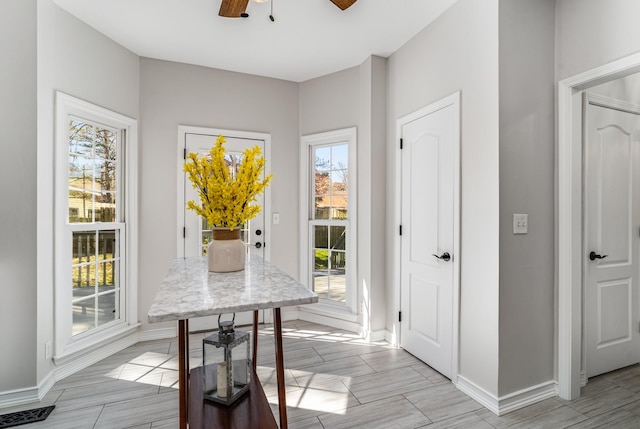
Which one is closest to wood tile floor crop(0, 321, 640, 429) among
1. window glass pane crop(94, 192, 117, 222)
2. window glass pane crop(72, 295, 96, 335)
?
window glass pane crop(72, 295, 96, 335)

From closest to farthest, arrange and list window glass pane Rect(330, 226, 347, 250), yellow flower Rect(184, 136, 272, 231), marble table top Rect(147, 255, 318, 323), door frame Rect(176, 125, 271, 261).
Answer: marble table top Rect(147, 255, 318, 323), yellow flower Rect(184, 136, 272, 231), door frame Rect(176, 125, 271, 261), window glass pane Rect(330, 226, 347, 250)

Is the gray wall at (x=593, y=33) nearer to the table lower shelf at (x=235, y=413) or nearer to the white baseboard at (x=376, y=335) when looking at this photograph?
the white baseboard at (x=376, y=335)

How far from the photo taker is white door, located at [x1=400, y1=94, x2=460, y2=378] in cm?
253

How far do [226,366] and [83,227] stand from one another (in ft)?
6.82

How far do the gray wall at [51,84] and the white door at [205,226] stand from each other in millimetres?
856

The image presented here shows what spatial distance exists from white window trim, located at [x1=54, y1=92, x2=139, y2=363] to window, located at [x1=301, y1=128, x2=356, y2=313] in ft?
5.76

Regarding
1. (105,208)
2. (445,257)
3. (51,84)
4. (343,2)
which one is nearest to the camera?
(343,2)

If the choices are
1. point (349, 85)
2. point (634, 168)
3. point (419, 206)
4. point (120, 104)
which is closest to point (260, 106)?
point (349, 85)

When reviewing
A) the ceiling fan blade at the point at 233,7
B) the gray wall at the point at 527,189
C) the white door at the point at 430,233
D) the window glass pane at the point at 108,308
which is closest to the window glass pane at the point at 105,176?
the window glass pane at the point at 108,308

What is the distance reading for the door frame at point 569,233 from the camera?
2211 mm

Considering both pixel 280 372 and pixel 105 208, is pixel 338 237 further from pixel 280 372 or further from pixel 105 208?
pixel 280 372

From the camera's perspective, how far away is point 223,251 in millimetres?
1716

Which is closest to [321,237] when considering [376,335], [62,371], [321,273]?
[321,273]

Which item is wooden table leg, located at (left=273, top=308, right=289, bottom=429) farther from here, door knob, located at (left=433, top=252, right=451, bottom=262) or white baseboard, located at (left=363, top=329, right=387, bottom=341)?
white baseboard, located at (left=363, top=329, right=387, bottom=341)
